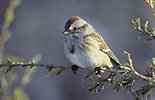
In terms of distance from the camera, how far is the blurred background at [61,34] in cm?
1201

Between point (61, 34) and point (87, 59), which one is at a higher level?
point (61, 34)

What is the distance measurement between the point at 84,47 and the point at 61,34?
9.66 metres

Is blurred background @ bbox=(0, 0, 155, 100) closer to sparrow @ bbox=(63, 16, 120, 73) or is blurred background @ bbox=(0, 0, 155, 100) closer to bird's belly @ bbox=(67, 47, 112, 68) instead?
sparrow @ bbox=(63, 16, 120, 73)

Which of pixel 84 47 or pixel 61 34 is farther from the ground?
pixel 61 34

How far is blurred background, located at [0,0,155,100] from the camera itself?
39.4 ft

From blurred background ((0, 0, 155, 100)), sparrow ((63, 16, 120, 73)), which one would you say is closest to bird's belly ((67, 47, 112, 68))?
sparrow ((63, 16, 120, 73))

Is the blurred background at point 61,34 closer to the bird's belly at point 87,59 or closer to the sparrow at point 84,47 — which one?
the sparrow at point 84,47

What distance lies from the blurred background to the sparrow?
6.06m

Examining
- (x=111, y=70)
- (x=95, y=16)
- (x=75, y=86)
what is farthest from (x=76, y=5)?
(x=111, y=70)

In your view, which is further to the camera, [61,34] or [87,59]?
[61,34]

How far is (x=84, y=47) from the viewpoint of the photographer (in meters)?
4.34

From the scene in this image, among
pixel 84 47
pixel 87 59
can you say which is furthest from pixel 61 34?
pixel 87 59

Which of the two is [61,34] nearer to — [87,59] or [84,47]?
[84,47]

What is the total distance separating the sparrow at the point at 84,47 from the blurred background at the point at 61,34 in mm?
6055
